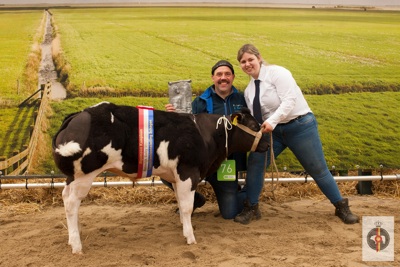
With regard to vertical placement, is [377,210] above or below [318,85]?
below

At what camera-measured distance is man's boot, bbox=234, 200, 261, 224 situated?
5.25m

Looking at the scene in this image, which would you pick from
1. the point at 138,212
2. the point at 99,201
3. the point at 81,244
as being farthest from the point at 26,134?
the point at 81,244

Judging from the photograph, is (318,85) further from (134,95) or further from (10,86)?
(10,86)

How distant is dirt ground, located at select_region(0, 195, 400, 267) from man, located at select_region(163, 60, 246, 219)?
0.19 meters

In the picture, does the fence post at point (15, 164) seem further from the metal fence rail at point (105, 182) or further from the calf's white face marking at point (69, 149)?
the calf's white face marking at point (69, 149)

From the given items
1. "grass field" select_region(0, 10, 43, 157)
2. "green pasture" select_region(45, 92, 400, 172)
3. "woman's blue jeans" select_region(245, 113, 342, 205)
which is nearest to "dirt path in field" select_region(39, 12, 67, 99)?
"grass field" select_region(0, 10, 43, 157)

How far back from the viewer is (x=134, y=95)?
614 centimetres

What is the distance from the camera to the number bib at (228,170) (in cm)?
517

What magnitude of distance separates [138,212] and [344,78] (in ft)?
9.70

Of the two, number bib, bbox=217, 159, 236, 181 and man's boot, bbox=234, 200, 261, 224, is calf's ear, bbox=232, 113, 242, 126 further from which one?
man's boot, bbox=234, 200, 261, 224

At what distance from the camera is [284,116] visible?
481 cm

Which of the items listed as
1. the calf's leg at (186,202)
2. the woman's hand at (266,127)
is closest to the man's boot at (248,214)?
the calf's leg at (186,202)

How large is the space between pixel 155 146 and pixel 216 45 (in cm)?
Result: 241

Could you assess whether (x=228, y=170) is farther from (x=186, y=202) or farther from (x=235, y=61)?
(x=235, y=61)
